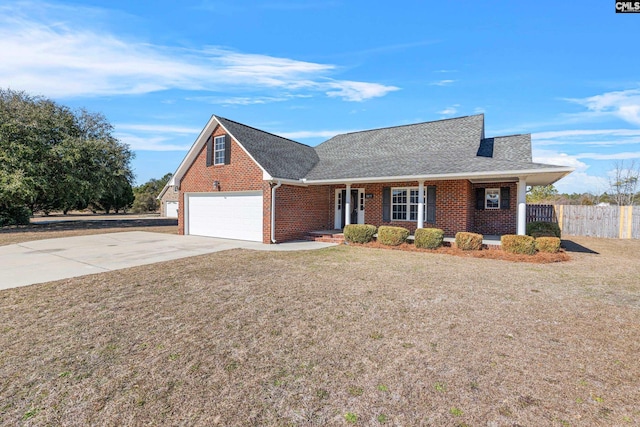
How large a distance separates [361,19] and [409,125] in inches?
311

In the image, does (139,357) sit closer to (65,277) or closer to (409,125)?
(65,277)

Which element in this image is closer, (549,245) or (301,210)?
(549,245)

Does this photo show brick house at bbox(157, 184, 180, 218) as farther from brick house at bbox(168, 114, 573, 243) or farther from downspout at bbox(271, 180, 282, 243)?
downspout at bbox(271, 180, 282, 243)

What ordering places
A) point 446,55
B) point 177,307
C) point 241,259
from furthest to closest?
point 446,55 < point 241,259 < point 177,307

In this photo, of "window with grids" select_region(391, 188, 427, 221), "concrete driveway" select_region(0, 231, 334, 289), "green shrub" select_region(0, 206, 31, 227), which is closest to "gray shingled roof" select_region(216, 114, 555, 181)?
"window with grids" select_region(391, 188, 427, 221)

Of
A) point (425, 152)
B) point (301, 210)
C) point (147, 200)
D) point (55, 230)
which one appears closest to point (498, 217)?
point (425, 152)

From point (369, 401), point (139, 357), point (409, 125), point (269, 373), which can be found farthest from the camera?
point (409, 125)

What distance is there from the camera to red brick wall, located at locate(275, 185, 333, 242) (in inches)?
524

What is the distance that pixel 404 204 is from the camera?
1375 centimetres

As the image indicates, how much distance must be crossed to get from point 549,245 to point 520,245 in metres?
0.92

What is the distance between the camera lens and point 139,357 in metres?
3.49

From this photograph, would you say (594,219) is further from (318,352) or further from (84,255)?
(84,255)

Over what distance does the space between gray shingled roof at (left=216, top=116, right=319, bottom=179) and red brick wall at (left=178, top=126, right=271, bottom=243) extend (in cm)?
42

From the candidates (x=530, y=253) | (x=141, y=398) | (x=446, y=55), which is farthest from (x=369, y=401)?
(x=446, y=55)
